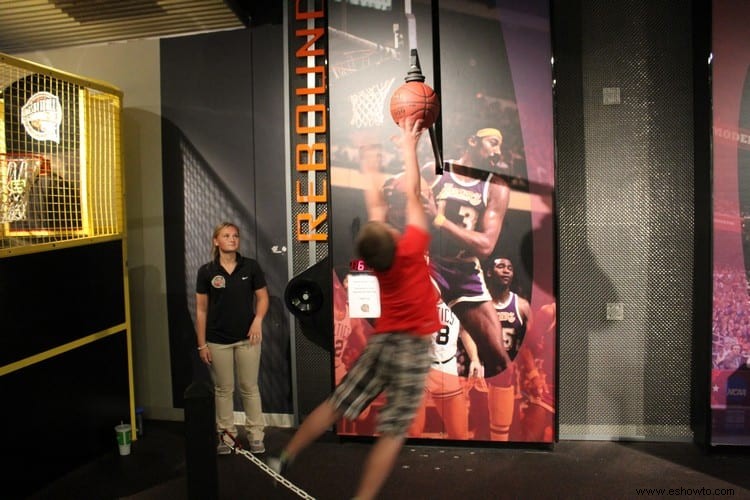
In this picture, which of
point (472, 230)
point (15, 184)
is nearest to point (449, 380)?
point (472, 230)

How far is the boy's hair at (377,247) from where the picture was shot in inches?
105

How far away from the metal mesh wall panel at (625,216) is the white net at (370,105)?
1.23m

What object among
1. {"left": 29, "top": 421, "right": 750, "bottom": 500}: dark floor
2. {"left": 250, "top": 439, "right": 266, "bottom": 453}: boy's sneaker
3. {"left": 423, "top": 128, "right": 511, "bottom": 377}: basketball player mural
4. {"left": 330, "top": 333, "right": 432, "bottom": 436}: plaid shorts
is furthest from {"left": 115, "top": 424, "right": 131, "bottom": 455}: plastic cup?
{"left": 423, "top": 128, "right": 511, "bottom": 377}: basketball player mural

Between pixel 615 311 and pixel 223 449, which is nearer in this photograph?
pixel 223 449

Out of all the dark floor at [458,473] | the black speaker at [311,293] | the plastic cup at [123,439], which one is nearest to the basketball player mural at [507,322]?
the dark floor at [458,473]

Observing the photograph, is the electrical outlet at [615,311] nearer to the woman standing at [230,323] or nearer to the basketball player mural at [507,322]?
the basketball player mural at [507,322]

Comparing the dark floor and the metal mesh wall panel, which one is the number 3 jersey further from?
the dark floor

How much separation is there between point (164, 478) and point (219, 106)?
2657 millimetres

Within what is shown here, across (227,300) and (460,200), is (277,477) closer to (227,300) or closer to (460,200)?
(227,300)

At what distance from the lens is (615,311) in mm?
4270

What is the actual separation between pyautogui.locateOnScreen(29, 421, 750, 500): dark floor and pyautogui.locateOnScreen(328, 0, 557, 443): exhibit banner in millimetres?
225

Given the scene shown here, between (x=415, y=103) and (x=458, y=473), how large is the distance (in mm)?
2221

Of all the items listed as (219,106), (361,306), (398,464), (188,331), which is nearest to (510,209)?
(361,306)

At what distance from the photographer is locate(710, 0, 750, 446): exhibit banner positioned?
152 inches
